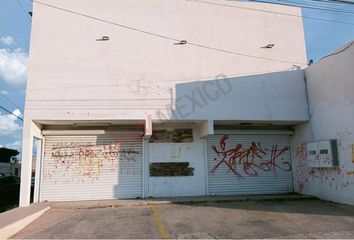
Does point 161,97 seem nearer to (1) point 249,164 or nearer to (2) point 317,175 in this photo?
(1) point 249,164

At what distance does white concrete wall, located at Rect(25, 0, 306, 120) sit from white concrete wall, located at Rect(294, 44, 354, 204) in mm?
749

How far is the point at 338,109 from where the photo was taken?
431 inches

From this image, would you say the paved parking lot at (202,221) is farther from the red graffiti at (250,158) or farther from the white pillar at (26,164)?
the red graffiti at (250,158)

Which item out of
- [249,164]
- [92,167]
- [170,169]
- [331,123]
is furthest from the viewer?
[249,164]

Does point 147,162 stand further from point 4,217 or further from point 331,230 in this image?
point 331,230

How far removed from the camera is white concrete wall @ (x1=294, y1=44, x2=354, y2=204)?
10414 millimetres

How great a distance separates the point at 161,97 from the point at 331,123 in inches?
246

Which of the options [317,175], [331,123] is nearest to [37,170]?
[317,175]

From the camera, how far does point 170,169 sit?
511 inches

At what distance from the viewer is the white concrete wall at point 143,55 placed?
11.7 m

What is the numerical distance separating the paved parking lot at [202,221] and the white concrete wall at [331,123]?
0.90 m

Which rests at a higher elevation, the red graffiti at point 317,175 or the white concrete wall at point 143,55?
the white concrete wall at point 143,55

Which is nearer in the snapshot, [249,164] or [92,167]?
[92,167]

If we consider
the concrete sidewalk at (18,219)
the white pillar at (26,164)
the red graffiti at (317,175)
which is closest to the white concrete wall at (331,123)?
the red graffiti at (317,175)
